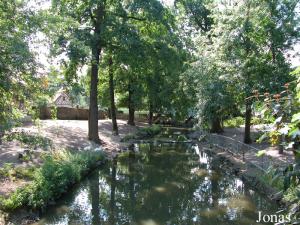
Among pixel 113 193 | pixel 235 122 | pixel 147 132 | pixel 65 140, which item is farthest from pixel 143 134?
pixel 113 193

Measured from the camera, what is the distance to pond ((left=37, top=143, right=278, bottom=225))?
10.1 m

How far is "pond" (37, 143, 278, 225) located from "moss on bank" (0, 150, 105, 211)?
0.39m

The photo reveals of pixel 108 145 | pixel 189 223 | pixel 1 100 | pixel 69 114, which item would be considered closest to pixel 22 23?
pixel 1 100

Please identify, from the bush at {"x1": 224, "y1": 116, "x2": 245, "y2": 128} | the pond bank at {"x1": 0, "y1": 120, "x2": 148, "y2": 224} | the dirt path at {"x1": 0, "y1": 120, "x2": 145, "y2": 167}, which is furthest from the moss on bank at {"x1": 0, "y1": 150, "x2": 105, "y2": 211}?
the bush at {"x1": 224, "y1": 116, "x2": 245, "y2": 128}

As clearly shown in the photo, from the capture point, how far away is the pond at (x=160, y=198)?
10117 millimetres

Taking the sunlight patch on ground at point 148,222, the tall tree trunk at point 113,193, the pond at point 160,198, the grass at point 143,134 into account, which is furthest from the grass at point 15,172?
the grass at point 143,134

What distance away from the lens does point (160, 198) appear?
12195mm

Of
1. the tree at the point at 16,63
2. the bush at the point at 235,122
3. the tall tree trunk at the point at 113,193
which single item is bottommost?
the tall tree trunk at the point at 113,193

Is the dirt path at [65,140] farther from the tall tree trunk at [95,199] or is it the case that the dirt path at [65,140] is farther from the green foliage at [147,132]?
the tall tree trunk at [95,199]

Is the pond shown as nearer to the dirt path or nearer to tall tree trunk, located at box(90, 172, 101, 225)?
tall tree trunk, located at box(90, 172, 101, 225)

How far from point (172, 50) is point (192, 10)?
471 inches

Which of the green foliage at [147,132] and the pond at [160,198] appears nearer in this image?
the pond at [160,198]

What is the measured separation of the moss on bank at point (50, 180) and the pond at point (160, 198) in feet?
1.27

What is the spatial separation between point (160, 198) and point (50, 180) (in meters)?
3.83
